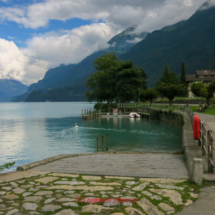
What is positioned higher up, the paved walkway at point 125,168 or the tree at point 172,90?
the tree at point 172,90

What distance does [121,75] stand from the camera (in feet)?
241

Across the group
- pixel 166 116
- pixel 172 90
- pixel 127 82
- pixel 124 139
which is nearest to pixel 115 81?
pixel 127 82

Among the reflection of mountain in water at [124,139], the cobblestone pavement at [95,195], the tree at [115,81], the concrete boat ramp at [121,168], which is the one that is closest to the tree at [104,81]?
the tree at [115,81]

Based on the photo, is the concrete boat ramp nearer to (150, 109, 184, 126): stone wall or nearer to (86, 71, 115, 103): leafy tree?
(150, 109, 184, 126): stone wall

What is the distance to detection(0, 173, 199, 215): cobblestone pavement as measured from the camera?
477 centimetres

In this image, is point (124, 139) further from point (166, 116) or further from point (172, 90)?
point (172, 90)

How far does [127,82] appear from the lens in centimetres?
7319

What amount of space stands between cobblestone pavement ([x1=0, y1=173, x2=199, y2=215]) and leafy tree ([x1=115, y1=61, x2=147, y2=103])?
66.0 metres

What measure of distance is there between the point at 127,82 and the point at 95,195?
6863cm

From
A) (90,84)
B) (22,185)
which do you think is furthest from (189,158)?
(90,84)

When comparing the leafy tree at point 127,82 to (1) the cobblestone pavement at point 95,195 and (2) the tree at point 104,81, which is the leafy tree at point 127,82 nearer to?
(2) the tree at point 104,81

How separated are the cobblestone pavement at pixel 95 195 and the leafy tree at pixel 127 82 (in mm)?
66008

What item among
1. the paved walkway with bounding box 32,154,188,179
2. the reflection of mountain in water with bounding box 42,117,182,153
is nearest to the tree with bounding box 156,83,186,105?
the reflection of mountain in water with bounding box 42,117,182,153

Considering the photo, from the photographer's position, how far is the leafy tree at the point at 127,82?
72.6m
